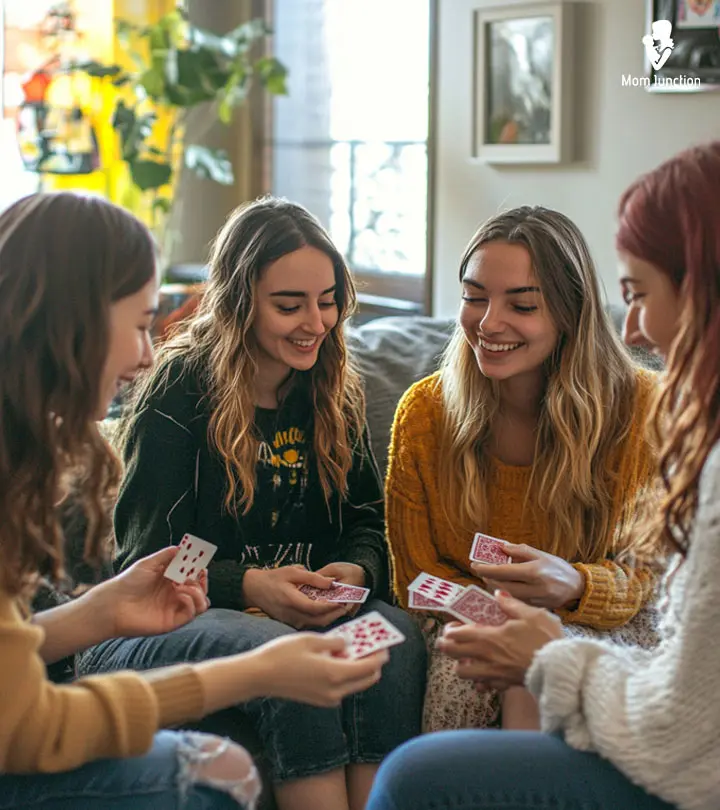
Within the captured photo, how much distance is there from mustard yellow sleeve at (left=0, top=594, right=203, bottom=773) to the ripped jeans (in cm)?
6

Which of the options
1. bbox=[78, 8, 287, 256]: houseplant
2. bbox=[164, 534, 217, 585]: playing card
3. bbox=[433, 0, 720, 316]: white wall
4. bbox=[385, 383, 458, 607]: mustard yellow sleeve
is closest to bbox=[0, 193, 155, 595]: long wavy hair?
bbox=[164, 534, 217, 585]: playing card

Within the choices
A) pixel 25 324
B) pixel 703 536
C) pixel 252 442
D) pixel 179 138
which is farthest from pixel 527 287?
pixel 179 138

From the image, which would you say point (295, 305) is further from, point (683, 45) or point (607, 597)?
point (683, 45)

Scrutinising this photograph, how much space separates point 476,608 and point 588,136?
216 cm

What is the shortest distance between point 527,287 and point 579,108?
164cm

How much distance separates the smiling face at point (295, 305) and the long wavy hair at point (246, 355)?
20 millimetres

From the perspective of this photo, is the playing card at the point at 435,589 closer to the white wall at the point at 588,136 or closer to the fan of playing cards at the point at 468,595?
the fan of playing cards at the point at 468,595

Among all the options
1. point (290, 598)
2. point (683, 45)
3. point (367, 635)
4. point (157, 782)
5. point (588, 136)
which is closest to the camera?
point (157, 782)

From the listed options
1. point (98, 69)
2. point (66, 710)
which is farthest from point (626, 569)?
point (98, 69)

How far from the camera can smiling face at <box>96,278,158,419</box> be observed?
1.68 meters

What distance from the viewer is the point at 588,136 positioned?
12.4 feet

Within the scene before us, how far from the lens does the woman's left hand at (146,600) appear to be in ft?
6.48

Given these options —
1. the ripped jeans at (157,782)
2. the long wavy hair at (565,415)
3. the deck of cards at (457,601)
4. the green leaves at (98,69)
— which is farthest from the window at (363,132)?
the ripped jeans at (157,782)

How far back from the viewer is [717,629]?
1477mm
